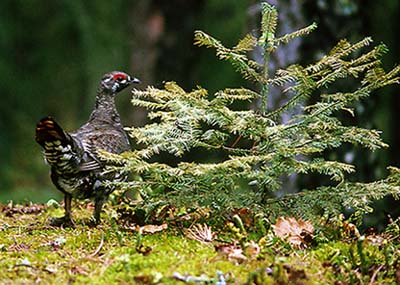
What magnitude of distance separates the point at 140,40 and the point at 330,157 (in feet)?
12.0

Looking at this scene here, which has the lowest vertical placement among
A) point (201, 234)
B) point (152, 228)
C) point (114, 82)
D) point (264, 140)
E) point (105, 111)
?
point (201, 234)

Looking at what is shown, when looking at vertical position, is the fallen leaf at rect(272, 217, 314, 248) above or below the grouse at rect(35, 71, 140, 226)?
below

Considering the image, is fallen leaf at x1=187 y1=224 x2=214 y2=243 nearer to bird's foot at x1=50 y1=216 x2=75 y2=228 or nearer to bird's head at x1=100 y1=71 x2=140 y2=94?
bird's foot at x1=50 y1=216 x2=75 y2=228

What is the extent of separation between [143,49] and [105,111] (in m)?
3.30

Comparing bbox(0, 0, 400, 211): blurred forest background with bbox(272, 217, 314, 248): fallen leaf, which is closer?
bbox(272, 217, 314, 248): fallen leaf

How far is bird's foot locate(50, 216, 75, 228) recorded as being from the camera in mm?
4004

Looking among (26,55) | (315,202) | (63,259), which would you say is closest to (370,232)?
(315,202)

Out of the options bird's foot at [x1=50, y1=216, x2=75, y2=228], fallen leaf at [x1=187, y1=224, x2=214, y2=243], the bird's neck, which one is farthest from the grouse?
fallen leaf at [x1=187, y1=224, x2=214, y2=243]

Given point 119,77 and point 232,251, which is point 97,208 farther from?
point 232,251

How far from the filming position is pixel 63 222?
159 inches

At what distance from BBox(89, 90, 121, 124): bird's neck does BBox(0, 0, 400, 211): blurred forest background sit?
1433 mm

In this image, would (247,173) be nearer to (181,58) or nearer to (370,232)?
(370,232)

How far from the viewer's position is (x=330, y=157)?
5559 millimetres

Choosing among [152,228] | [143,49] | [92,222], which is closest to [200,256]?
[152,228]
